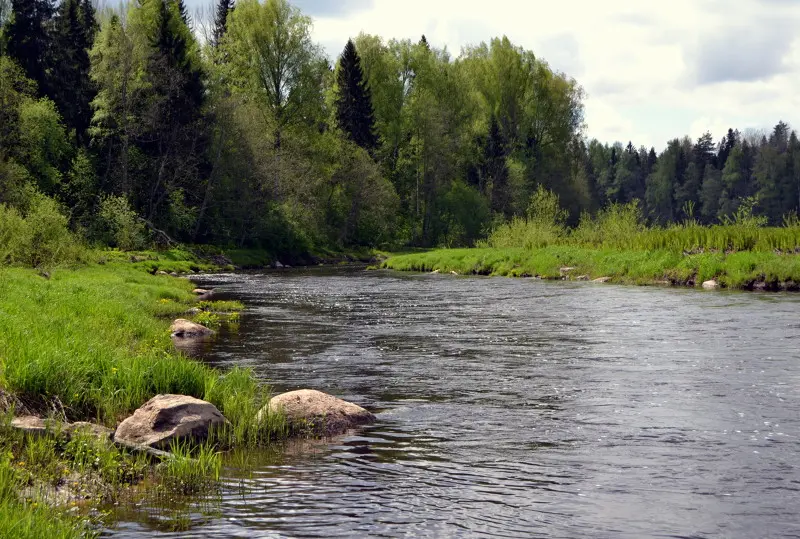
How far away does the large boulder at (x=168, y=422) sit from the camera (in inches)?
401

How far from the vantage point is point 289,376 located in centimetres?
1584

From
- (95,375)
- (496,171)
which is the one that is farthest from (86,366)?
(496,171)

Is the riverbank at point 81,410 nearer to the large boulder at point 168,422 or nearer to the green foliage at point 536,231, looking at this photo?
the large boulder at point 168,422

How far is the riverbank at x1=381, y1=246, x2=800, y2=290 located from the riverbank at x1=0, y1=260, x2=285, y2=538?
83.6 feet

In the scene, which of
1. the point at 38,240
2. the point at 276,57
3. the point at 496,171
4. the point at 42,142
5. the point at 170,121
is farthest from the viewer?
the point at 496,171

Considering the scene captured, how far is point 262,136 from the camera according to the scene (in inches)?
2559

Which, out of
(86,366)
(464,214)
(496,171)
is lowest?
(86,366)

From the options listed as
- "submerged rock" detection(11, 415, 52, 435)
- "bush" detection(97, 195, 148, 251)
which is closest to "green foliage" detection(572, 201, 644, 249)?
"bush" detection(97, 195, 148, 251)

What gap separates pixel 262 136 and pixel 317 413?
5546 cm

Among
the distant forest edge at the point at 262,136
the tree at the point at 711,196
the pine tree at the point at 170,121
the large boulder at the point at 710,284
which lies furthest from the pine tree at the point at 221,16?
the tree at the point at 711,196

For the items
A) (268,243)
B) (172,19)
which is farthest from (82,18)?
(268,243)

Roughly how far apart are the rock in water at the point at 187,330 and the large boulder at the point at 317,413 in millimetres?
9702

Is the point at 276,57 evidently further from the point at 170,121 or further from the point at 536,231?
the point at 536,231

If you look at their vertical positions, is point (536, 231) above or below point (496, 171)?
below
